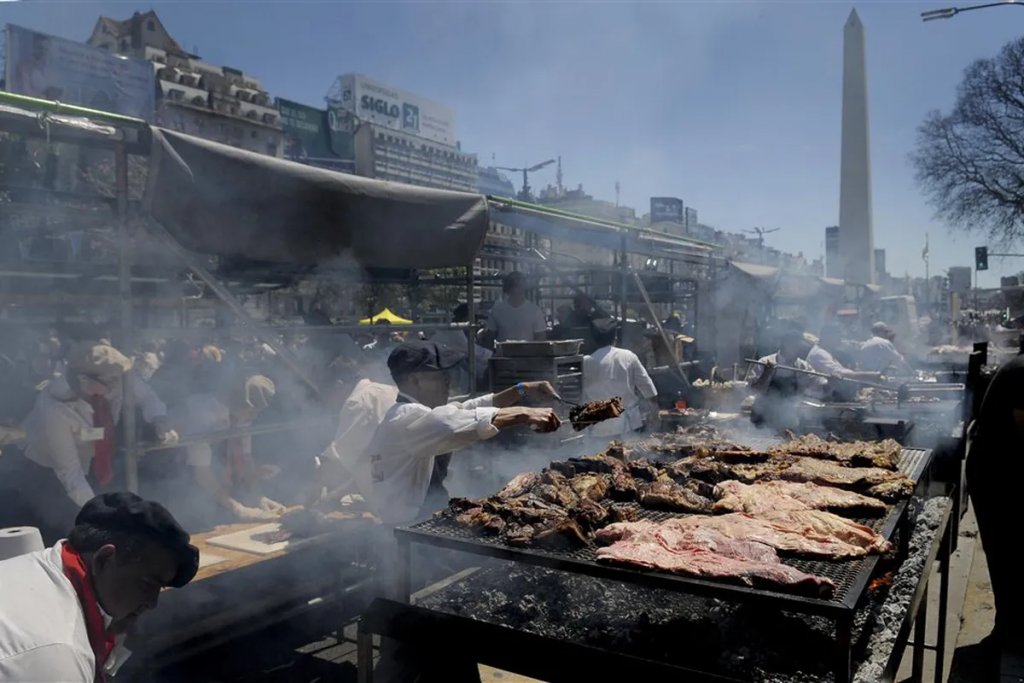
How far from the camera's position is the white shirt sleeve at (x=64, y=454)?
4625mm

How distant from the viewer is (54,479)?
467 centimetres

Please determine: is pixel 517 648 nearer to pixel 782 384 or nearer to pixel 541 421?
pixel 541 421

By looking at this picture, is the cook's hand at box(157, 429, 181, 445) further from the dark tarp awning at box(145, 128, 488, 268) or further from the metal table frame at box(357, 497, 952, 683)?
the metal table frame at box(357, 497, 952, 683)

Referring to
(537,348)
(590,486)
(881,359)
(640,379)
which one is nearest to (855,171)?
(881,359)

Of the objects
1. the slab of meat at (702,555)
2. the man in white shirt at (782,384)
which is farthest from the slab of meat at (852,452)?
the man in white shirt at (782,384)

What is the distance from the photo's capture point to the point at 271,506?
6.32m

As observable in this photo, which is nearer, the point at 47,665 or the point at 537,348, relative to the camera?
the point at 47,665

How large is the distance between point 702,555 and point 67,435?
4.38 meters

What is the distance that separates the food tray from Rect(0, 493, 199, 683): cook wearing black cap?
472 cm

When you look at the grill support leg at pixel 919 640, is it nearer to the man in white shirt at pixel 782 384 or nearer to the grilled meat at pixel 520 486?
the grilled meat at pixel 520 486

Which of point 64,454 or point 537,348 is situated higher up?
point 537,348

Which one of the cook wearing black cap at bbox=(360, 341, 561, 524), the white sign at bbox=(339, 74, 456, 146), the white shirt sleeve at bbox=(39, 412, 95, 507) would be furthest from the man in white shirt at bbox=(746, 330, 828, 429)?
the white sign at bbox=(339, 74, 456, 146)

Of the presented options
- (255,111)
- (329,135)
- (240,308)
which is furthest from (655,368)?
(255,111)

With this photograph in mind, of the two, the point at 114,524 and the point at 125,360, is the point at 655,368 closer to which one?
the point at 125,360
